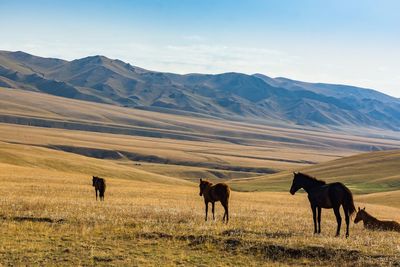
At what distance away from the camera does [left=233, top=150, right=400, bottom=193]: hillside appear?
82.6 meters

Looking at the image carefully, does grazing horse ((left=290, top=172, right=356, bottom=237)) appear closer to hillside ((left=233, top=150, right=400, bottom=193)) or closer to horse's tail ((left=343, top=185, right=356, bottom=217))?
horse's tail ((left=343, top=185, right=356, bottom=217))

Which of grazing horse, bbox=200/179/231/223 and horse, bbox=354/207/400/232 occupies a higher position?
grazing horse, bbox=200/179/231/223

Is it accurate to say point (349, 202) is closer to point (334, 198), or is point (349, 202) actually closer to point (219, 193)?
point (334, 198)

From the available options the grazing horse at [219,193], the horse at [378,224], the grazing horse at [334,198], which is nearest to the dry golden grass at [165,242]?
the grazing horse at [219,193]

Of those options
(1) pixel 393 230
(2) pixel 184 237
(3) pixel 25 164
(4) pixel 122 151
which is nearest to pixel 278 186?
(3) pixel 25 164

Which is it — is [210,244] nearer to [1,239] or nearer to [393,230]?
[1,239]

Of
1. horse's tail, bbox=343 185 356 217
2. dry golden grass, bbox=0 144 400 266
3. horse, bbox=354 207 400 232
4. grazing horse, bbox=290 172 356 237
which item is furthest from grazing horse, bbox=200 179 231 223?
horse, bbox=354 207 400 232

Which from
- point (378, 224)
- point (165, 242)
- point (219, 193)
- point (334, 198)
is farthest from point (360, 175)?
point (165, 242)

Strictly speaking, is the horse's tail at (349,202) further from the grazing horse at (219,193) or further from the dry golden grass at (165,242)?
the grazing horse at (219,193)

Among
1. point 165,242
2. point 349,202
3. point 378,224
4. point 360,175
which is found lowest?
point 360,175

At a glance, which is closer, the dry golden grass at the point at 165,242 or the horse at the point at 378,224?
the dry golden grass at the point at 165,242

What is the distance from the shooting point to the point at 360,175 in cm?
9544

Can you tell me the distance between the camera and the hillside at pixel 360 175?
271 ft

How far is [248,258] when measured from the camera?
15.5m
